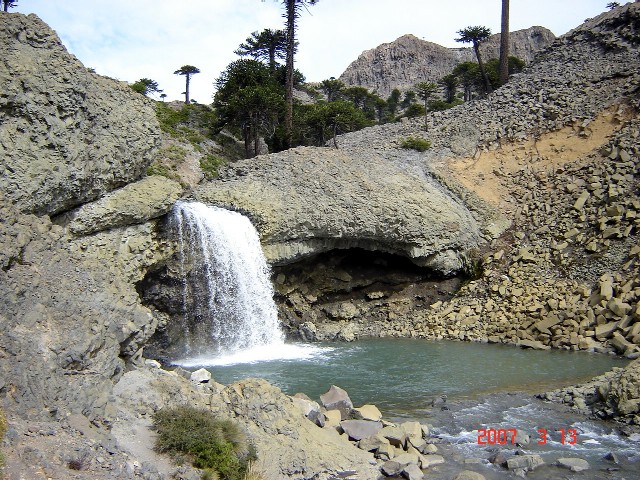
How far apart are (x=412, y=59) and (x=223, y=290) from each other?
8709 centimetres

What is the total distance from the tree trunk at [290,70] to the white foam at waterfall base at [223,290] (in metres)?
13.9

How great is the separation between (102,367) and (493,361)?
1441cm

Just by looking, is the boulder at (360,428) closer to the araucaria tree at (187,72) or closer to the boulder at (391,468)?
the boulder at (391,468)

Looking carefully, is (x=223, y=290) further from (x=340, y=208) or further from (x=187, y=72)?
(x=187, y=72)

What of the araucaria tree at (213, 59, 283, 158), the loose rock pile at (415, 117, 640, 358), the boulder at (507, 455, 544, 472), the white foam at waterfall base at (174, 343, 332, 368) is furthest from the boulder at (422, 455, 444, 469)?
the araucaria tree at (213, 59, 283, 158)

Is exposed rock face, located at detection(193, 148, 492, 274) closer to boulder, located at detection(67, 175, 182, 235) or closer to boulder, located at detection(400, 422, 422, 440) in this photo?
boulder, located at detection(67, 175, 182, 235)

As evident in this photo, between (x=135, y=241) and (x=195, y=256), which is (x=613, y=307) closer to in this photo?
(x=195, y=256)

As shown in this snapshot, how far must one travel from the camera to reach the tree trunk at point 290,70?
36.6m

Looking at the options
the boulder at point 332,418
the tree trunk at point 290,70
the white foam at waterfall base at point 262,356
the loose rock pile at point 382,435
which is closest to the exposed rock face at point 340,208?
the white foam at waterfall base at point 262,356

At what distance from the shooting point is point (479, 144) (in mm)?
34625

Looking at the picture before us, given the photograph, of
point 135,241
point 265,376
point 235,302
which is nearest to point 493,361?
point 265,376

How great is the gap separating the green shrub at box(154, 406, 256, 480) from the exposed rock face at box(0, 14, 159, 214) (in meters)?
8.83

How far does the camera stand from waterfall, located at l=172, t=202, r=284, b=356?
2209 cm

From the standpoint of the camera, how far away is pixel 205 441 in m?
9.39
